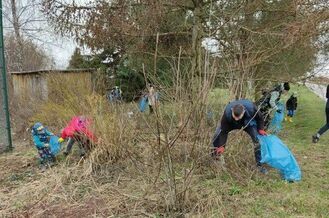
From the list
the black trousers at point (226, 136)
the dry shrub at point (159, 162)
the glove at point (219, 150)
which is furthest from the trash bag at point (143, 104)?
the glove at point (219, 150)

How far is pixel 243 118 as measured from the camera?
549 centimetres

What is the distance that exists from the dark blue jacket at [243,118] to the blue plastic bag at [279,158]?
322 millimetres

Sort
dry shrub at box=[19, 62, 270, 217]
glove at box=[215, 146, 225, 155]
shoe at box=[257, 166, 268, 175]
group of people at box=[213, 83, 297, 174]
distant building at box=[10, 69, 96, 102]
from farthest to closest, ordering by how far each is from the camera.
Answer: distant building at box=[10, 69, 96, 102] < shoe at box=[257, 166, 268, 175] < group of people at box=[213, 83, 297, 174] < glove at box=[215, 146, 225, 155] < dry shrub at box=[19, 62, 270, 217]

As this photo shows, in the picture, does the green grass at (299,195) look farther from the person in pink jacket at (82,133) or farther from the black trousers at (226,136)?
the person in pink jacket at (82,133)

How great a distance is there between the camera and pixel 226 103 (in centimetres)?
573

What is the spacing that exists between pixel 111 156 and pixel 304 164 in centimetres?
333

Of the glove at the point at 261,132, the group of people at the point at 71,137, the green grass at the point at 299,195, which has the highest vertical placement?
the glove at the point at 261,132

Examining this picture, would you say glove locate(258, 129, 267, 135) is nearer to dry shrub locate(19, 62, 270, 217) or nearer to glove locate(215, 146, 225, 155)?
dry shrub locate(19, 62, 270, 217)

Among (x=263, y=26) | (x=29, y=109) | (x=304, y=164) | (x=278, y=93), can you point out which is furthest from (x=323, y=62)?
(x=29, y=109)

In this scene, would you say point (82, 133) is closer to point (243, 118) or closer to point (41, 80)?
point (243, 118)

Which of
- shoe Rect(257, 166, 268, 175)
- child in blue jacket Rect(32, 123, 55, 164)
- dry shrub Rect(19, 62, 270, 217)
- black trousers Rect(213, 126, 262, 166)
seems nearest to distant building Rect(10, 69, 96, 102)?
child in blue jacket Rect(32, 123, 55, 164)

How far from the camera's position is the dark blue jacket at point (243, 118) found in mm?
5389

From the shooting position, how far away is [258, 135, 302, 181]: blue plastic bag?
5184mm

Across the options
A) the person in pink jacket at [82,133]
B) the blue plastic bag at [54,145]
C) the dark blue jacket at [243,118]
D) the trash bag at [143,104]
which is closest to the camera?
the dark blue jacket at [243,118]
